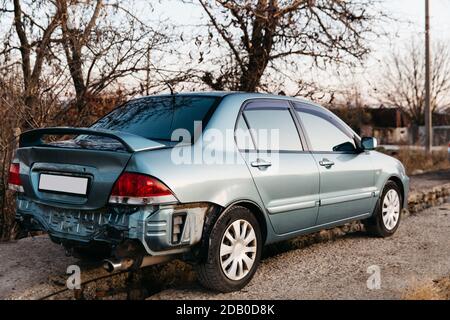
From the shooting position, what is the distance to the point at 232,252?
3.94 m

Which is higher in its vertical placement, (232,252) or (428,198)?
(232,252)

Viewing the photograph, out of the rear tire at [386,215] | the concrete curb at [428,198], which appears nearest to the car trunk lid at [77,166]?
the rear tire at [386,215]

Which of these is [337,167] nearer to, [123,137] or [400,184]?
[400,184]

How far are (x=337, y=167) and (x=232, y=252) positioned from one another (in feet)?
5.56

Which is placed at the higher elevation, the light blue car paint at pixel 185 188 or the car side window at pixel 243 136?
the car side window at pixel 243 136

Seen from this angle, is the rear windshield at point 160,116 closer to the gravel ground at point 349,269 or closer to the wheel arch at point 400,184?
the gravel ground at point 349,269

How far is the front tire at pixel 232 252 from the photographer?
148 inches

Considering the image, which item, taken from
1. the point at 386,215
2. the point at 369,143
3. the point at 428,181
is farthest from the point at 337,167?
the point at 428,181

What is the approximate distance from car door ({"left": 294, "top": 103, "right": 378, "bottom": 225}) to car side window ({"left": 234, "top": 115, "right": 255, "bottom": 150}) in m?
0.86

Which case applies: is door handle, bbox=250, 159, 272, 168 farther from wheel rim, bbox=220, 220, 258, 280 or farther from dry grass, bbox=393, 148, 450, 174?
dry grass, bbox=393, 148, 450, 174

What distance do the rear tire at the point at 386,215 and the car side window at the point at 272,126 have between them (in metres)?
1.73

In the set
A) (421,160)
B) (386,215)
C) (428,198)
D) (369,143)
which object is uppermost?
(369,143)
